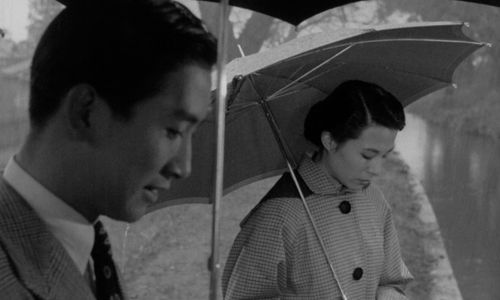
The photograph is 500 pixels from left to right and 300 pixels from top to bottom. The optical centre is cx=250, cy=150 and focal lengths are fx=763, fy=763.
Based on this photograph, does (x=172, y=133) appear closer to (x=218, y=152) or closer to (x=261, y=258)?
(x=218, y=152)

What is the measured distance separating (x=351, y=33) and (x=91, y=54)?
1.31m

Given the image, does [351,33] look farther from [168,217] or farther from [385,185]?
[385,185]

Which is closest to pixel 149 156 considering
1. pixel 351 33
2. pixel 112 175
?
pixel 112 175

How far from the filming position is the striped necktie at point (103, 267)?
1.21 m

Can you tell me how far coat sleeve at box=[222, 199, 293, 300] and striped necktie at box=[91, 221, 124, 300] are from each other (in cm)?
116

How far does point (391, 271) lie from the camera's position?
2.62m

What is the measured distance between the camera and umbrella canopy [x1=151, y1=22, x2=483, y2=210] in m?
2.40

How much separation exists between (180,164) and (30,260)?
10.5 inches

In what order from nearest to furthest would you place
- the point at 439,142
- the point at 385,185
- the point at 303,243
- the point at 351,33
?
the point at 351,33
the point at 303,243
the point at 385,185
the point at 439,142

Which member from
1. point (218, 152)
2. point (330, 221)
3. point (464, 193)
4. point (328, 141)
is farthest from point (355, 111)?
point (464, 193)

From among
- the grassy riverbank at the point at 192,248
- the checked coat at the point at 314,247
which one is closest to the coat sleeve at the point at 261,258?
the checked coat at the point at 314,247

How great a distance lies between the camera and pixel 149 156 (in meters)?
1.11

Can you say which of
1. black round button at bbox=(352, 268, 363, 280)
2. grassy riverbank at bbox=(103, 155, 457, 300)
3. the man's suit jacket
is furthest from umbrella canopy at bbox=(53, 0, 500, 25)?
grassy riverbank at bbox=(103, 155, 457, 300)

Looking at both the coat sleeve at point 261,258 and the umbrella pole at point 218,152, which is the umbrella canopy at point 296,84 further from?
the umbrella pole at point 218,152
